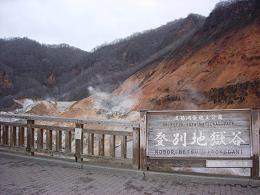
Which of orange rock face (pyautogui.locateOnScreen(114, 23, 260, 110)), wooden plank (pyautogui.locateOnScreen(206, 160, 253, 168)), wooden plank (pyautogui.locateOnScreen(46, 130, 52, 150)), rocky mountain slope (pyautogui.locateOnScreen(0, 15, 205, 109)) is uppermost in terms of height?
rocky mountain slope (pyautogui.locateOnScreen(0, 15, 205, 109))

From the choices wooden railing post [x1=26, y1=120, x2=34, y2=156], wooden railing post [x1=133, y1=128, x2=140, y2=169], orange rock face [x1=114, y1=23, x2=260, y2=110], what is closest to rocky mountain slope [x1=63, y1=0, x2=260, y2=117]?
orange rock face [x1=114, y1=23, x2=260, y2=110]

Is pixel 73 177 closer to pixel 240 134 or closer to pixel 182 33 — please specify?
pixel 240 134

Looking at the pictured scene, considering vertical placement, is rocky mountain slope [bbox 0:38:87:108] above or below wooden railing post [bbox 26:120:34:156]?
above

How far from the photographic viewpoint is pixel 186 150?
731 centimetres

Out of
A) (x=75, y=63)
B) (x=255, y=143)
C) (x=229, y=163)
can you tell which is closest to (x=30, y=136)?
(x=229, y=163)

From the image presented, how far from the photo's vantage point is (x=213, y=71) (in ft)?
83.9

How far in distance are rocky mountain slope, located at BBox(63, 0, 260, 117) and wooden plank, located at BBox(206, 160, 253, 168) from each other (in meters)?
11.9

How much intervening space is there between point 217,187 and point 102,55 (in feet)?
200

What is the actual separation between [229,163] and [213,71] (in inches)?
755

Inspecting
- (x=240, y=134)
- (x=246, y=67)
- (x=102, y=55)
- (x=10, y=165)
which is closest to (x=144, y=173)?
(x=240, y=134)

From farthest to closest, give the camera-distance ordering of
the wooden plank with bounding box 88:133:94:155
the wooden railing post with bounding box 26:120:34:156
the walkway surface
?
1. the wooden railing post with bounding box 26:120:34:156
2. the wooden plank with bounding box 88:133:94:155
3. the walkway surface

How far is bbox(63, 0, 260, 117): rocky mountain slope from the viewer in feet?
69.2

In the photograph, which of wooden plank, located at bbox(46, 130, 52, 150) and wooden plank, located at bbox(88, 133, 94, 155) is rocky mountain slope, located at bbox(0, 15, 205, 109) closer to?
wooden plank, located at bbox(46, 130, 52, 150)

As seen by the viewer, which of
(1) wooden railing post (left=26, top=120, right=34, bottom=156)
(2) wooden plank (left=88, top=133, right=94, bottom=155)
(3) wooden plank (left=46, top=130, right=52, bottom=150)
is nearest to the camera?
(2) wooden plank (left=88, top=133, right=94, bottom=155)
